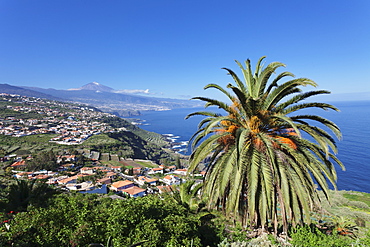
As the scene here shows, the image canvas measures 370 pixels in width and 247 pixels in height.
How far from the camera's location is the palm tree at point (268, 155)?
4812 millimetres

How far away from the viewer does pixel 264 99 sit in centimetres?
545

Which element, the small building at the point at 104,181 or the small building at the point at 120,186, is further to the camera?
the small building at the point at 104,181

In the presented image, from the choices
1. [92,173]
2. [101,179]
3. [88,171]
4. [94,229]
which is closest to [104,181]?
[101,179]

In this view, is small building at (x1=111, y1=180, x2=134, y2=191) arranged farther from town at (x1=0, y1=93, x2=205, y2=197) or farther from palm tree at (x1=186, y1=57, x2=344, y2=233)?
palm tree at (x1=186, y1=57, x2=344, y2=233)

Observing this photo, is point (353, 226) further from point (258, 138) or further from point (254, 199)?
point (258, 138)

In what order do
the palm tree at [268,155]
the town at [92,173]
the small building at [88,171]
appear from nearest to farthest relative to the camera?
1. the palm tree at [268,155]
2. the town at [92,173]
3. the small building at [88,171]

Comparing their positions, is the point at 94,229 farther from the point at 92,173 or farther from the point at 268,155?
the point at 92,173

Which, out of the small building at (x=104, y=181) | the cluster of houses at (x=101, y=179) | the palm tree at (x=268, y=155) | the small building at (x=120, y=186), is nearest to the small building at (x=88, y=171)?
the cluster of houses at (x=101, y=179)

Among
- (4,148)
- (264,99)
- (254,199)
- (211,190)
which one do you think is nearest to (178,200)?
(211,190)

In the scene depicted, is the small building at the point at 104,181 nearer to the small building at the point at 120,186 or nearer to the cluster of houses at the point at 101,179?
the cluster of houses at the point at 101,179

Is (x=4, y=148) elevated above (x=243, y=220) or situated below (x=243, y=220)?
below

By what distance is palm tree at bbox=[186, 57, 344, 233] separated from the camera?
4.81 m

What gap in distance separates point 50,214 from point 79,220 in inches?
30.3

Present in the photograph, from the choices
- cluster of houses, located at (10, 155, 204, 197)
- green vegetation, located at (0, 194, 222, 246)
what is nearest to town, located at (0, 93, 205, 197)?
cluster of houses, located at (10, 155, 204, 197)
